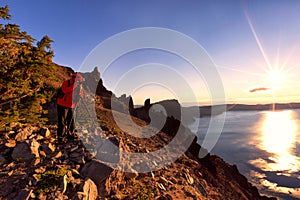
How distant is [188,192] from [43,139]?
274 inches

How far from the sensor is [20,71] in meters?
8.77

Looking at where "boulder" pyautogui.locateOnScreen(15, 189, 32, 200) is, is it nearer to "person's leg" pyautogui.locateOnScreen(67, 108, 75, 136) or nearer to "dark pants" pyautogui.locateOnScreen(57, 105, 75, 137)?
"dark pants" pyautogui.locateOnScreen(57, 105, 75, 137)

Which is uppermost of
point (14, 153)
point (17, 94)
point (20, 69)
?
point (20, 69)

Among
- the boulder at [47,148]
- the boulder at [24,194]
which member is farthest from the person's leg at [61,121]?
the boulder at [24,194]

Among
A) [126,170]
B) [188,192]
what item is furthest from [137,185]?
[188,192]

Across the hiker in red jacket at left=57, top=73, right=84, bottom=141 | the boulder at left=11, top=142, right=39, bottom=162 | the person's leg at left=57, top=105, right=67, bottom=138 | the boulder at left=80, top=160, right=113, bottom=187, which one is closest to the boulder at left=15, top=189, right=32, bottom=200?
the boulder at left=80, top=160, right=113, bottom=187

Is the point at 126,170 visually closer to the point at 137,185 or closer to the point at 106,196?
the point at 137,185

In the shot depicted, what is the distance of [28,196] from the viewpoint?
4.99 meters

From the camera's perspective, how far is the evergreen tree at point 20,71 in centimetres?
826

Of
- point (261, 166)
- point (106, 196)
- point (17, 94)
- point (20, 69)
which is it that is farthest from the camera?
point (261, 166)

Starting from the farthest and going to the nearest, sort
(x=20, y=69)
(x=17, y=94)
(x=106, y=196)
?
(x=17, y=94)
(x=20, y=69)
(x=106, y=196)

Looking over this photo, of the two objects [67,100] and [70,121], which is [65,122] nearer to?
[70,121]

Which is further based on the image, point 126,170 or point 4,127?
point 4,127

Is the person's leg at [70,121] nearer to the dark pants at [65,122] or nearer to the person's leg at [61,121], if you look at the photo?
the dark pants at [65,122]
